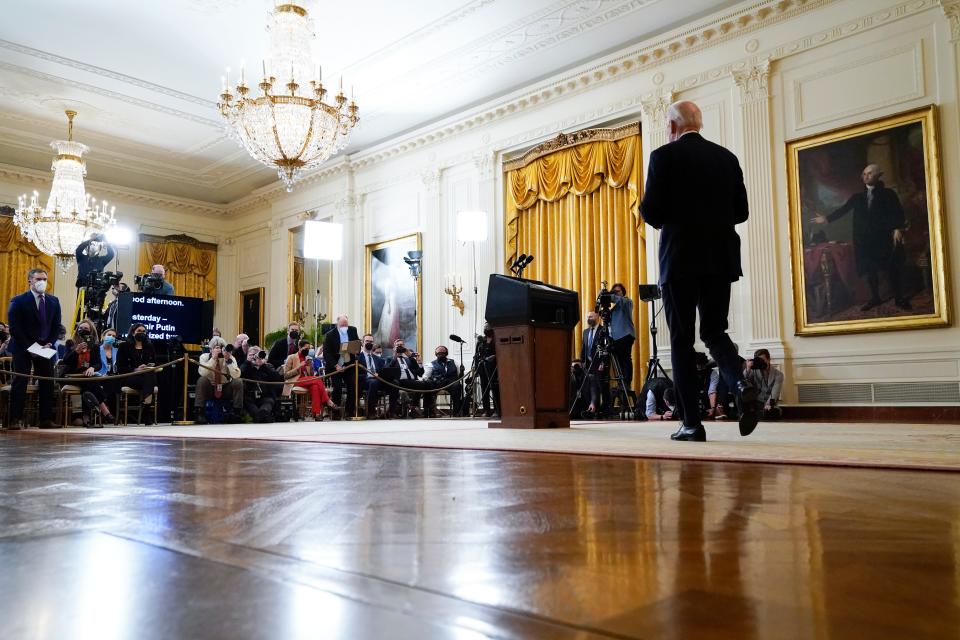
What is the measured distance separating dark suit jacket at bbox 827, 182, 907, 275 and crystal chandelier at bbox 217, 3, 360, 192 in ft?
16.1

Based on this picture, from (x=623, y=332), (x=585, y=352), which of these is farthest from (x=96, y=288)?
(x=623, y=332)

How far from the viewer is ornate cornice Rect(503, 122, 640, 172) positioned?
8.65 metres

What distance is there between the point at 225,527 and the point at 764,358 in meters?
6.79

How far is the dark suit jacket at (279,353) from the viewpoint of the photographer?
9.55 metres

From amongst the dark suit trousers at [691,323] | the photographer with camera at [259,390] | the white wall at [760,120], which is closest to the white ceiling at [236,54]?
the white wall at [760,120]

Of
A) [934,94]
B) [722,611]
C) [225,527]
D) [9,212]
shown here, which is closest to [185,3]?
[9,212]

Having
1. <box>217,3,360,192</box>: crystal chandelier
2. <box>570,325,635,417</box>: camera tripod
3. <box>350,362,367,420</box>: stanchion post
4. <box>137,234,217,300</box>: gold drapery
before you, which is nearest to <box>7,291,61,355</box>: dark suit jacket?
<box>217,3,360,192</box>: crystal chandelier

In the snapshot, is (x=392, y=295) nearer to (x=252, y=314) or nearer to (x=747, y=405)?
(x=252, y=314)

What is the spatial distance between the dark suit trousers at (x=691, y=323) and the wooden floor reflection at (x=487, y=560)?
5.12 ft

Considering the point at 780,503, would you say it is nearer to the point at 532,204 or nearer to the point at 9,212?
the point at 532,204

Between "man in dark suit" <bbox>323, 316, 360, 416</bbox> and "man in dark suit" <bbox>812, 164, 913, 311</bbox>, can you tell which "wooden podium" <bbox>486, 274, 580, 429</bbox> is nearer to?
"man in dark suit" <bbox>812, 164, 913, 311</bbox>

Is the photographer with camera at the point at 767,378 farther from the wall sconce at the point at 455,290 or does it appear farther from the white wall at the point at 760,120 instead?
the wall sconce at the point at 455,290

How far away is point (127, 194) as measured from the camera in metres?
13.7

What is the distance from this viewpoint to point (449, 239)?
34.9 feet
